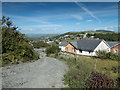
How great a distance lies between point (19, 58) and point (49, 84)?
14.5 feet

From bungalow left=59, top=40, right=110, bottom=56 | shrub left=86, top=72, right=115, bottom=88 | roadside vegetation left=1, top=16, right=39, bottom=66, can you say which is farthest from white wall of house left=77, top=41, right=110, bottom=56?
shrub left=86, top=72, right=115, bottom=88

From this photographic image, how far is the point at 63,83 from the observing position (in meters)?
3.66

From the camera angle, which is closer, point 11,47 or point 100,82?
point 100,82

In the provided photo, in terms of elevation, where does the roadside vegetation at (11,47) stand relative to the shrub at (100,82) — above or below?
above

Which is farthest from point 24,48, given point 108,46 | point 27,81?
point 108,46

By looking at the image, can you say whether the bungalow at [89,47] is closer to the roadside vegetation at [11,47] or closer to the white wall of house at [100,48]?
the white wall of house at [100,48]

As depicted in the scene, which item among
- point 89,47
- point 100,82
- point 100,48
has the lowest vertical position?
point 100,82

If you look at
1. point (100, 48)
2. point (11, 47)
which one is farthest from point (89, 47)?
point (11, 47)

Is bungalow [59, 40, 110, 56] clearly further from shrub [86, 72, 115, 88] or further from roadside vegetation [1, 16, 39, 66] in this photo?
shrub [86, 72, 115, 88]

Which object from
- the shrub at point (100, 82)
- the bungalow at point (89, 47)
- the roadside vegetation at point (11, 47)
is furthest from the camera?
the bungalow at point (89, 47)

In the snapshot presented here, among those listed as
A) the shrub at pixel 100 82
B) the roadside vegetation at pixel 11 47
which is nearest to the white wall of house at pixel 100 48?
the roadside vegetation at pixel 11 47

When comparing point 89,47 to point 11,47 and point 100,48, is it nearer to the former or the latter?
point 100,48

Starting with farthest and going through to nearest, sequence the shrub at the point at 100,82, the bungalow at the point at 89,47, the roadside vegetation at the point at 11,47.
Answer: the bungalow at the point at 89,47
the roadside vegetation at the point at 11,47
the shrub at the point at 100,82

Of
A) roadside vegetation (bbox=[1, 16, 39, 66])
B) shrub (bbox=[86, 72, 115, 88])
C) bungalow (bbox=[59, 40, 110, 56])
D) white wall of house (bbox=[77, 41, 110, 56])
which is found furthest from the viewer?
bungalow (bbox=[59, 40, 110, 56])
